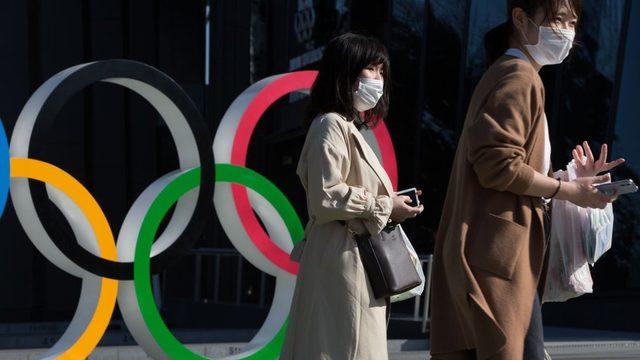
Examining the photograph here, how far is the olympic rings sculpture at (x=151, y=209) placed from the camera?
6293mm

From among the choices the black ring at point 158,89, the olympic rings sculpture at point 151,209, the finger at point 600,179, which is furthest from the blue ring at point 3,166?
the finger at point 600,179

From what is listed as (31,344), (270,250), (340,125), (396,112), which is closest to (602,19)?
(396,112)

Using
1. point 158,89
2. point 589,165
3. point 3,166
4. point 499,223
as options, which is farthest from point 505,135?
point 158,89

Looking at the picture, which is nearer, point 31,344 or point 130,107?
point 31,344

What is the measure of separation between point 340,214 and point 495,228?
86cm

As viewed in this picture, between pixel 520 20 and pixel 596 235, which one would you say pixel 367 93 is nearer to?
pixel 520 20

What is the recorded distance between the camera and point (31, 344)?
35.6 feet

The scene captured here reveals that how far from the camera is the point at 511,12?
133 inches

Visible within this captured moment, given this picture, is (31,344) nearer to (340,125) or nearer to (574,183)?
(340,125)

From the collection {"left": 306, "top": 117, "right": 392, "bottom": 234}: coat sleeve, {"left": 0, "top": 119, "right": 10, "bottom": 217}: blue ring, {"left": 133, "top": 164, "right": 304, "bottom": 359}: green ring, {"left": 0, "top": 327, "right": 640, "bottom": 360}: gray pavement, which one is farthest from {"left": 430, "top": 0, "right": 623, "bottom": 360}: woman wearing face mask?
{"left": 0, "top": 327, "right": 640, "bottom": 360}: gray pavement

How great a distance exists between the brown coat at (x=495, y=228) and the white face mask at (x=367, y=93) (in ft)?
2.97

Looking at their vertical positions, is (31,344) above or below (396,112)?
below

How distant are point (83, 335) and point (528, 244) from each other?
4.17 meters

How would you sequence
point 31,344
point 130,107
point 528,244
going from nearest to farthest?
point 528,244
point 31,344
point 130,107
